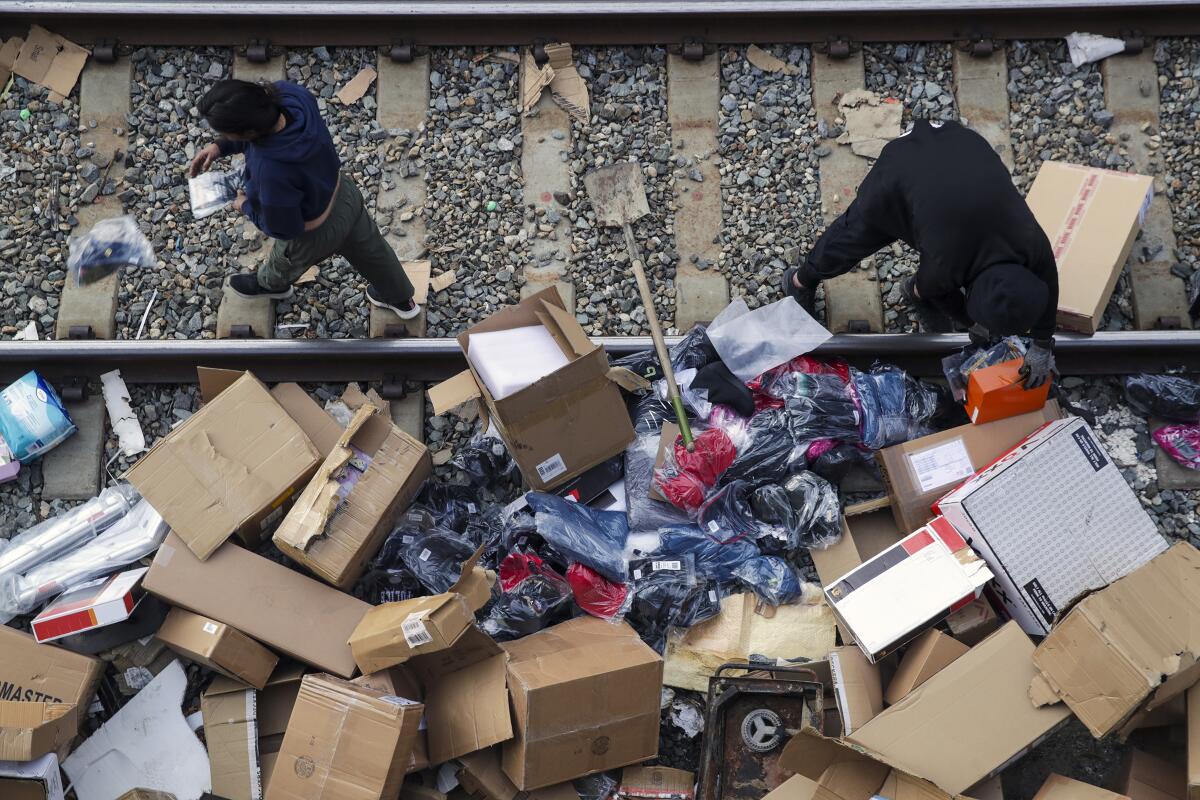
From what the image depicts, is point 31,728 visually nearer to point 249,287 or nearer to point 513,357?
point 249,287

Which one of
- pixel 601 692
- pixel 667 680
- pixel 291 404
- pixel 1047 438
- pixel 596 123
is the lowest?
pixel 667 680

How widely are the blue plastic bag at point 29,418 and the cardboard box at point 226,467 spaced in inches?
27.1

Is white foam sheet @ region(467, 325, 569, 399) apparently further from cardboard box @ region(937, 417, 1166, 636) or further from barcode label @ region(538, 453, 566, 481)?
cardboard box @ region(937, 417, 1166, 636)

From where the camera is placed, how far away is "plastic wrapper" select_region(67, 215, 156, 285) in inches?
196

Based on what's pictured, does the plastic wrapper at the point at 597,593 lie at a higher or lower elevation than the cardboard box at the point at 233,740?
higher

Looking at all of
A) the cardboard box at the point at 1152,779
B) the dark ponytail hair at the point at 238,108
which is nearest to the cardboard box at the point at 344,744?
the dark ponytail hair at the point at 238,108

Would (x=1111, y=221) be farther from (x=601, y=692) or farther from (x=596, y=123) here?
(x=601, y=692)

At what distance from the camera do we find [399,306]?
4.86 meters

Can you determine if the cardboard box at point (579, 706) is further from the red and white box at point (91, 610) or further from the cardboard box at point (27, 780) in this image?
the cardboard box at point (27, 780)

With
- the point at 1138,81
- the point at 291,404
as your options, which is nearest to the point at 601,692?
the point at 291,404

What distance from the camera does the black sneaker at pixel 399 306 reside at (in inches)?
191

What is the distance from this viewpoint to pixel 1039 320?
418 centimetres

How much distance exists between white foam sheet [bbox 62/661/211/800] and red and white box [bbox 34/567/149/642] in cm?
39

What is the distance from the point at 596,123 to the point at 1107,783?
3.80m
